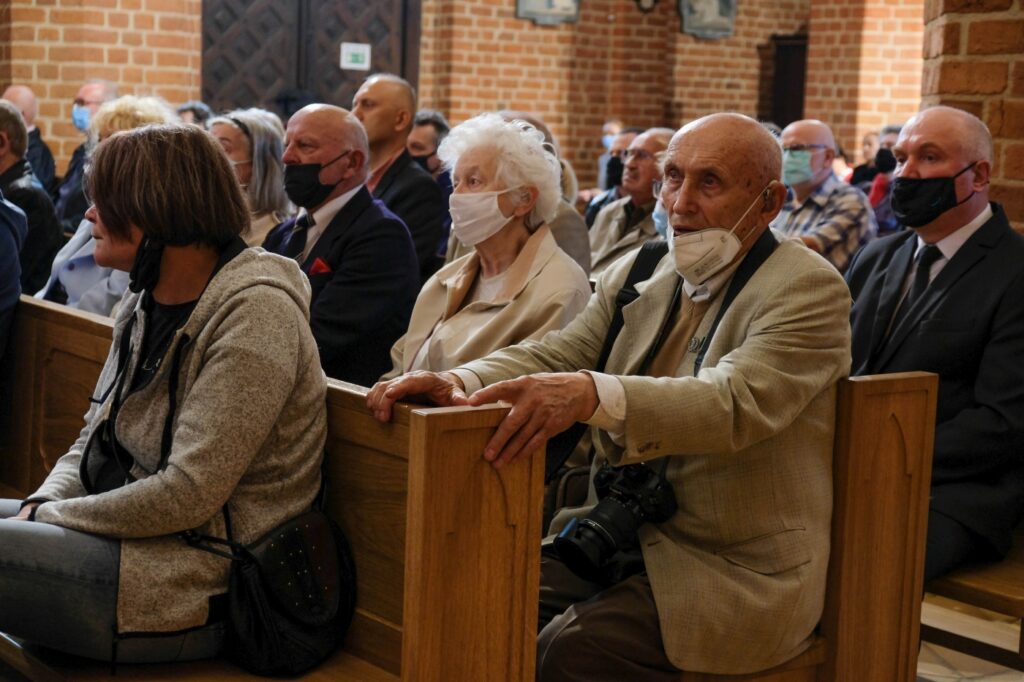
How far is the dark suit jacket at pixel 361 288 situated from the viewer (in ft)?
13.6

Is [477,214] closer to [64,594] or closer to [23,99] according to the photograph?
[64,594]

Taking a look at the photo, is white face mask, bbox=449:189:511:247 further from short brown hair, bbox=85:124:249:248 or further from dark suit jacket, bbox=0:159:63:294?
dark suit jacket, bbox=0:159:63:294

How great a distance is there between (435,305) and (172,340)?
139 centimetres

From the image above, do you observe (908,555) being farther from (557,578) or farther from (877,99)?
(877,99)

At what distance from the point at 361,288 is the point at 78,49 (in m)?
5.32

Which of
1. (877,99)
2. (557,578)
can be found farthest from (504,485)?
(877,99)

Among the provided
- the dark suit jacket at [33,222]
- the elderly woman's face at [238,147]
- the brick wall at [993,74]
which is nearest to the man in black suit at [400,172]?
the elderly woman's face at [238,147]

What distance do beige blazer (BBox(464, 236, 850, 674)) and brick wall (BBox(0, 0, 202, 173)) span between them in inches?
273

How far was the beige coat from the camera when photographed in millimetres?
3623

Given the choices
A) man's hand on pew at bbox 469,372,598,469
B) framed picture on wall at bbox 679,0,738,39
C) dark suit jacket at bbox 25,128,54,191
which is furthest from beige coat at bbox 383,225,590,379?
framed picture on wall at bbox 679,0,738,39

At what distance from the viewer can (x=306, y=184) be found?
4.44 meters

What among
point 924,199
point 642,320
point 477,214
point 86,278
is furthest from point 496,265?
point 86,278

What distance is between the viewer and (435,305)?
156 inches

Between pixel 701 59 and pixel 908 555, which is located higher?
pixel 701 59
